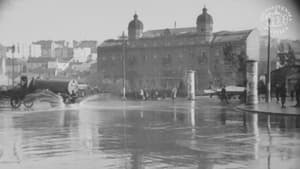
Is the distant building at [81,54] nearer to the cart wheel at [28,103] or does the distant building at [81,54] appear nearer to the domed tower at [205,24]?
the domed tower at [205,24]

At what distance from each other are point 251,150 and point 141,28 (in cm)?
8097

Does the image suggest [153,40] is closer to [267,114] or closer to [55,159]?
[267,114]

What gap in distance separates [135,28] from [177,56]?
1325cm

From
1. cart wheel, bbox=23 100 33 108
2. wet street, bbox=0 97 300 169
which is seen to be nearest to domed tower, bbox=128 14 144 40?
cart wheel, bbox=23 100 33 108

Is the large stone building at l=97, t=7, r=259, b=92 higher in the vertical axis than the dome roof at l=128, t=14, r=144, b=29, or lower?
lower

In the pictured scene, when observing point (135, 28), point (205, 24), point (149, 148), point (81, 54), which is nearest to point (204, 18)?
point (205, 24)

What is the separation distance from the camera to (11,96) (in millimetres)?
33281

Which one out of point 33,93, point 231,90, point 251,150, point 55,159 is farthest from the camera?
point 231,90

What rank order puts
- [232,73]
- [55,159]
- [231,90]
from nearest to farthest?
[55,159] → [231,90] → [232,73]

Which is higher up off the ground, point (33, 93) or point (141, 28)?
point (141, 28)

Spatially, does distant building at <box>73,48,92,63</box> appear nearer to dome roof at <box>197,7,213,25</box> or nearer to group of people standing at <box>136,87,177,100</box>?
dome roof at <box>197,7,213,25</box>

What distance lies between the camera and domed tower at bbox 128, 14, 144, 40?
88.8m

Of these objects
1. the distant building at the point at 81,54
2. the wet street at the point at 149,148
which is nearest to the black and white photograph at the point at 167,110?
the wet street at the point at 149,148

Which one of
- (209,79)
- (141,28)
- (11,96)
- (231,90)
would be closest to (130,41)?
(141,28)
